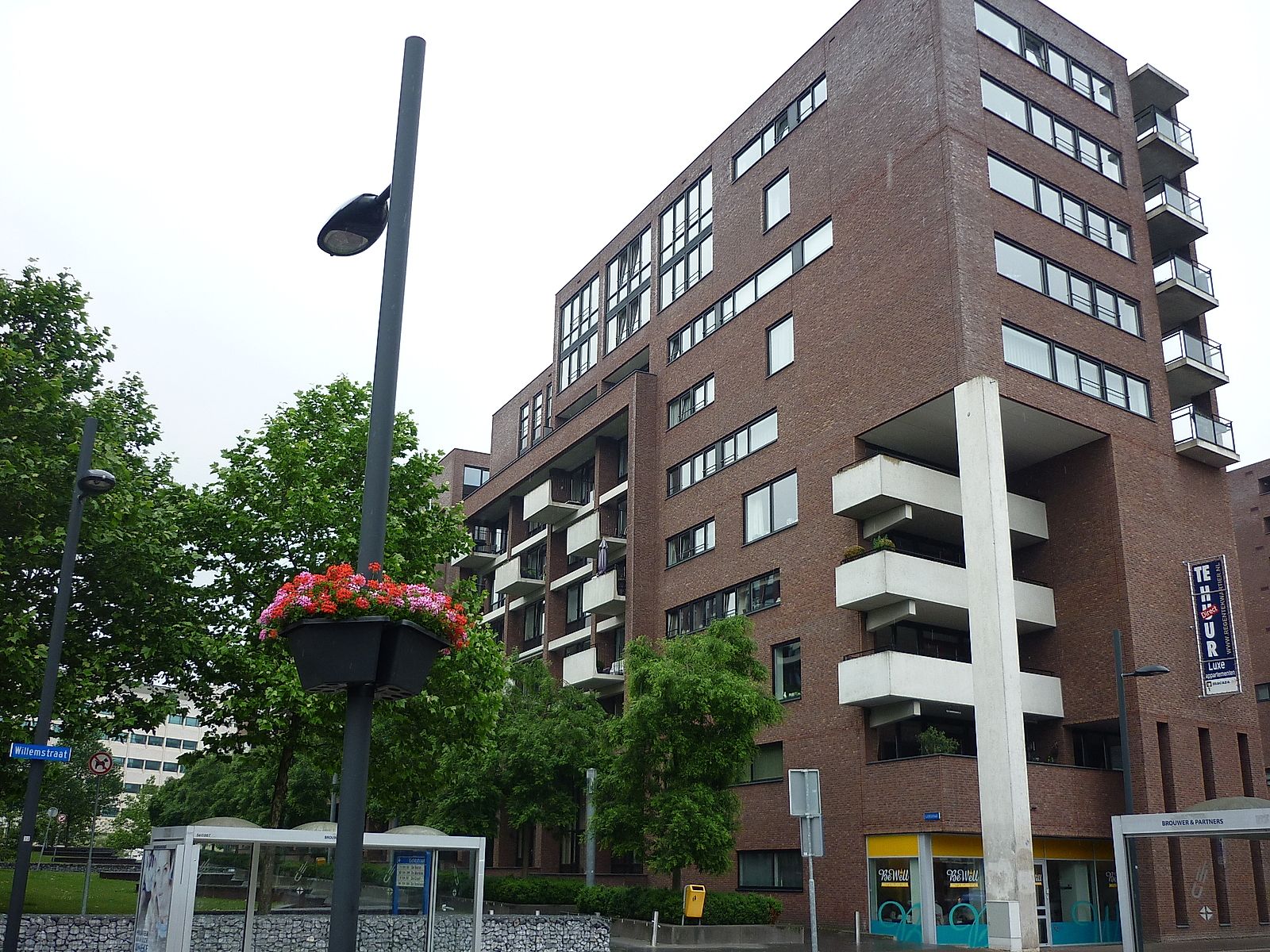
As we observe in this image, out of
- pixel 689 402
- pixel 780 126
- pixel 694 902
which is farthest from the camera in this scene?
pixel 689 402

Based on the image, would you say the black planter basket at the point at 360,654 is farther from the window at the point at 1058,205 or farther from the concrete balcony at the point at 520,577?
the concrete balcony at the point at 520,577

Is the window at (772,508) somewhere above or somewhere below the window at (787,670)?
above

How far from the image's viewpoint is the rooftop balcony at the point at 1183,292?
40594 millimetres

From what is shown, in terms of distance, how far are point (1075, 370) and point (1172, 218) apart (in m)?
10.2

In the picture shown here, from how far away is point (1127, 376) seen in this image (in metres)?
37.3

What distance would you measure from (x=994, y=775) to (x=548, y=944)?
12.8 m

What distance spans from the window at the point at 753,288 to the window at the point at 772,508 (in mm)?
7518

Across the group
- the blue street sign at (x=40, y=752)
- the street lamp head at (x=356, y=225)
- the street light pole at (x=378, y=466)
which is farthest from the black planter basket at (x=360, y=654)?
the blue street sign at (x=40, y=752)

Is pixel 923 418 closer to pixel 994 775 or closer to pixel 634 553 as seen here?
pixel 994 775

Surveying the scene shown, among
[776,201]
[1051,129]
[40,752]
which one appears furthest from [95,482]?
[1051,129]

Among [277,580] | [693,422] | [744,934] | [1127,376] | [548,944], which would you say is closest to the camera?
[548,944]

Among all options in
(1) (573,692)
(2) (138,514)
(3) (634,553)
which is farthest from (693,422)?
(2) (138,514)

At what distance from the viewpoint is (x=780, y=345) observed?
4128 cm

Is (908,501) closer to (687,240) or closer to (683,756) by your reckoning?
(683,756)
